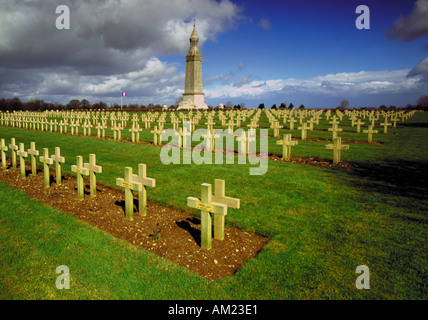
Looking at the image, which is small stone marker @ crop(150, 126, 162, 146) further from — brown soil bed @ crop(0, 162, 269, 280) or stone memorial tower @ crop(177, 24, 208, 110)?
stone memorial tower @ crop(177, 24, 208, 110)

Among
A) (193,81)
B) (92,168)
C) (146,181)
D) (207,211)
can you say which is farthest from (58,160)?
(193,81)

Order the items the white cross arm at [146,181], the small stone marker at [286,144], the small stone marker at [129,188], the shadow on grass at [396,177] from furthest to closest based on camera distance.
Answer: the small stone marker at [286,144] < the shadow on grass at [396,177] < the small stone marker at [129,188] < the white cross arm at [146,181]

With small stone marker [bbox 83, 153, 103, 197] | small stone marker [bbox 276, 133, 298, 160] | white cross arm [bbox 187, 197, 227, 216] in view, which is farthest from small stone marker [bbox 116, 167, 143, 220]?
small stone marker [bbox 276, 133, 298, 160]

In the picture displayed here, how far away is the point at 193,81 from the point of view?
180 feet

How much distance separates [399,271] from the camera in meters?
3.57

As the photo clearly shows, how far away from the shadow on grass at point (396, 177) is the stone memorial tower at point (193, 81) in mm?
46755

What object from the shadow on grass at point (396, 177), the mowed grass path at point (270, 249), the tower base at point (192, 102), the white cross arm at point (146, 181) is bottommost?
the mowed grass path at point (270, 249)

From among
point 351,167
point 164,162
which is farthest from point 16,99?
point 351,167

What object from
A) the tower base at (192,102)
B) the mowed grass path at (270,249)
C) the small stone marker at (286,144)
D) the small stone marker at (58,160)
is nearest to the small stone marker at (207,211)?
Answer: the mowed grass path at (270,249)

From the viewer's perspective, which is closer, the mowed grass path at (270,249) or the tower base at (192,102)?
the mowed grass path at (270,249)

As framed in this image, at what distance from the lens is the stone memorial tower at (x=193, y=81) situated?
179 ft

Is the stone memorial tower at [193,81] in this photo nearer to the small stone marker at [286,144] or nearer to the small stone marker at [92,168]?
the small stone marker at [286,144]

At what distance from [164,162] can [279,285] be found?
7.82 metres
